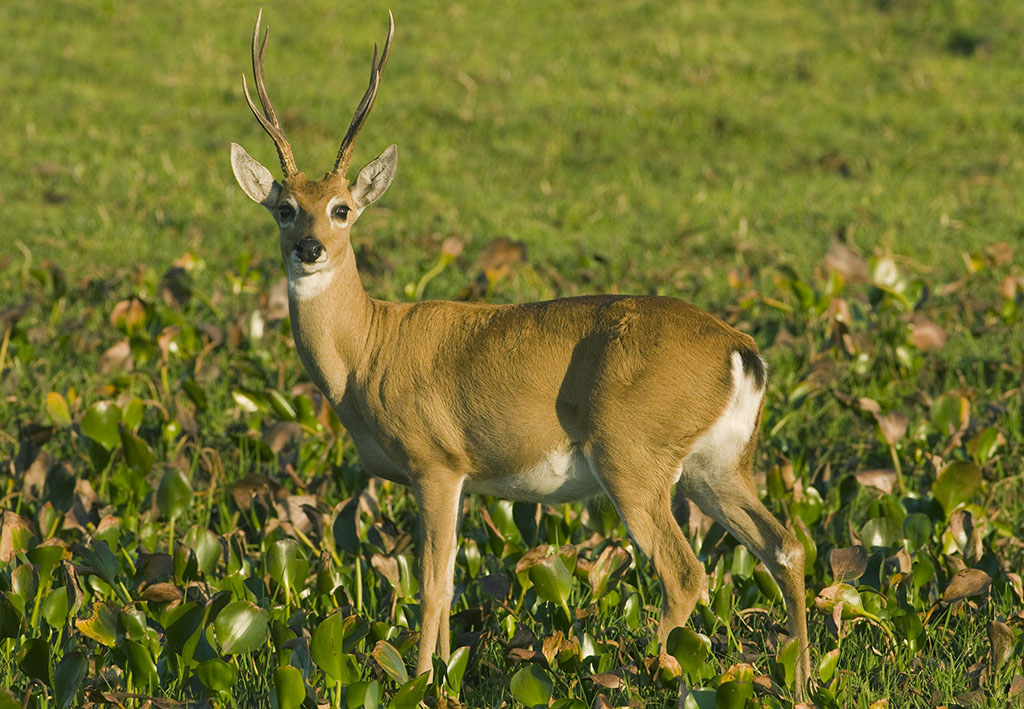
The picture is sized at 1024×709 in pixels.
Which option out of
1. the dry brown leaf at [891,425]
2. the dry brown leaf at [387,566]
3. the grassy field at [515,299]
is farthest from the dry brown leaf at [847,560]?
the dry brown leaf at [387,566]

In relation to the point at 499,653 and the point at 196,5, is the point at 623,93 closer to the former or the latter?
the point at 196,5

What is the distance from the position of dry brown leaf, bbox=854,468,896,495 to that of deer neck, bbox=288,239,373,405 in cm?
216

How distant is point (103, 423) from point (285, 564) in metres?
1.45

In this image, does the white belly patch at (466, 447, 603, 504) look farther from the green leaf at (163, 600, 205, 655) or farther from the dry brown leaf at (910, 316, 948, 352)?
the dry brown leaf at (910, 316, 948, 352)

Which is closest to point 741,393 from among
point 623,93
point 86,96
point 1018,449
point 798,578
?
point 798,578

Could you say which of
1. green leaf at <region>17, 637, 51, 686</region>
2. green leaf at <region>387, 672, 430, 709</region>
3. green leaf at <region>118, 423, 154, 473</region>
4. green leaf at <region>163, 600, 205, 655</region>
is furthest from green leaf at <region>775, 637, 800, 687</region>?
green leaf at <region>118, 423, 154, 473</region>

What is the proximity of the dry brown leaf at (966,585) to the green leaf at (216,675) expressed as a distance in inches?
94.7

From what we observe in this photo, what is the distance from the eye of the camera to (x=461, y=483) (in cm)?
416

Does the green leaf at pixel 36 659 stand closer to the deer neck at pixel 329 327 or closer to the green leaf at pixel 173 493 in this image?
the deer neck at pixel 329 327

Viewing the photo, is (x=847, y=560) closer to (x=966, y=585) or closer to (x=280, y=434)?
(x=966, y=585)

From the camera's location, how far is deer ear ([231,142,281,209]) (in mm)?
4578

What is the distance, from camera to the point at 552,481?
13.4 feet

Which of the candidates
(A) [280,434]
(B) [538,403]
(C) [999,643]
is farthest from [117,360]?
(C) [999,643]

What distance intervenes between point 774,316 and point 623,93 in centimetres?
512
